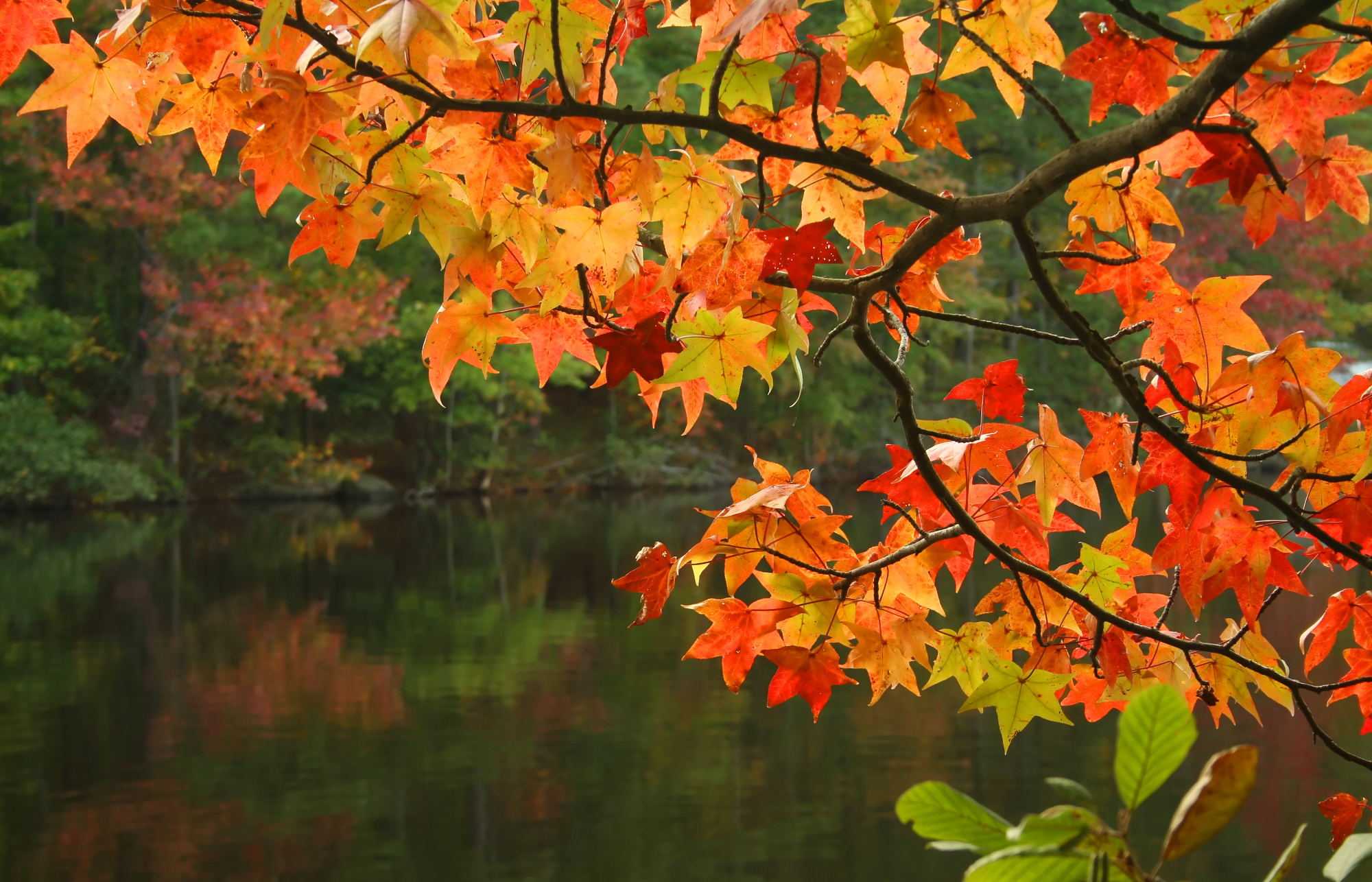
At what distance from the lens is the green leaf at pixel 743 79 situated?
0.89 m

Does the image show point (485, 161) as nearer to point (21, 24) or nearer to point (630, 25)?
point (630, 25)

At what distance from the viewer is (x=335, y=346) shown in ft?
44.0

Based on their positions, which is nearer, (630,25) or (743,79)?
(743,79)

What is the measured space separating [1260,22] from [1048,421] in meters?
0.40

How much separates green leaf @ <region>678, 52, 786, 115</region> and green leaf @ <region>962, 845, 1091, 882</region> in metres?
0.69

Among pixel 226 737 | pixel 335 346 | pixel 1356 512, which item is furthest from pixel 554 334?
pixel 335 346

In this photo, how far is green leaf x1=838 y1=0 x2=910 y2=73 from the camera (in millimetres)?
760

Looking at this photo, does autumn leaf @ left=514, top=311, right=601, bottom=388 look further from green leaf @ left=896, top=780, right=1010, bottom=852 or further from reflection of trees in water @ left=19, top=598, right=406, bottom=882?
reflection of trees in water @ left=19, top=598, right=406, bottom=882

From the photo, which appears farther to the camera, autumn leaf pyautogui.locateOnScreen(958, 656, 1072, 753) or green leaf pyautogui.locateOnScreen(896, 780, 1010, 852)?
autumn leaf pyautogui.locateOnScreen(958, 656, 1072, 753)

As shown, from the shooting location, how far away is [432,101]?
0.75 metres

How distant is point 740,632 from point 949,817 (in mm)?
736

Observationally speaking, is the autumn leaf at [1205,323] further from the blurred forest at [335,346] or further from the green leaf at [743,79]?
the blurred forest at [335,346]

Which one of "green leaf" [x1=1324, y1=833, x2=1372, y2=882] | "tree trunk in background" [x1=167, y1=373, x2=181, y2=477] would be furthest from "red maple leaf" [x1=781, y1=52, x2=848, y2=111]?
"tree trunk in background" [x1=167, y1=373, x2=181, y2=477]

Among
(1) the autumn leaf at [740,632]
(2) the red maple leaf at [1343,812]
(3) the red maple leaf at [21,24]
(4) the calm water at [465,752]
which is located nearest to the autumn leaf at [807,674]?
(1) the autumn leaf at [740,632]
